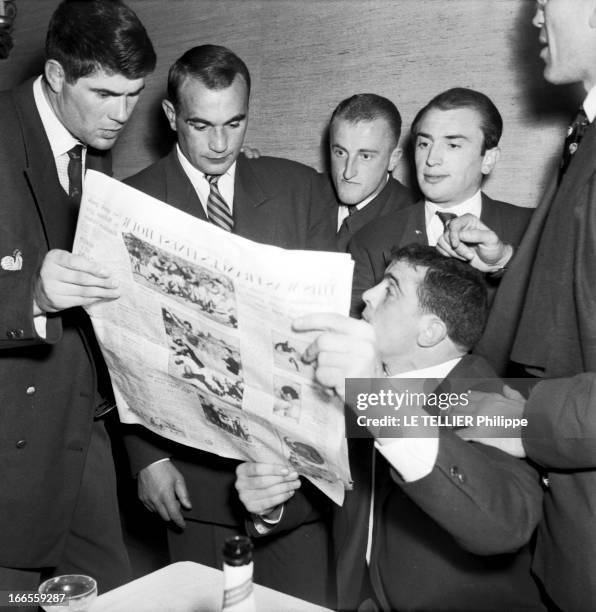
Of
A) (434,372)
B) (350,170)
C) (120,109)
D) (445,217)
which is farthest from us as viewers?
(350,170)

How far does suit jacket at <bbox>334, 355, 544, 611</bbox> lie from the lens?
101cm

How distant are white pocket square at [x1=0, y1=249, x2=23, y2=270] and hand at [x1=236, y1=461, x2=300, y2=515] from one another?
24.7 inches

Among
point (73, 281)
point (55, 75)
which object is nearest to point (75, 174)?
point (55, 75)

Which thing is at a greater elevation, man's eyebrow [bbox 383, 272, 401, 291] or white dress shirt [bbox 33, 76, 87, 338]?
white dress shirt [bbox 33, 76, 87, 338]

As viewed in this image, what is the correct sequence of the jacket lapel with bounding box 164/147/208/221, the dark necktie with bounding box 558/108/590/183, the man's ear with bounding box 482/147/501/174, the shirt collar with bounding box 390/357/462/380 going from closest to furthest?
the dark necktie with bounding box 558/108/590/183
the shirt collar with bounding box 390/357/462/380
the jacket lapel with bounding box 164/147/208/221
the man's ear with bounding box 482/147/501/174

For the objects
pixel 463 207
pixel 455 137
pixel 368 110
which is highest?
pixel 368 110

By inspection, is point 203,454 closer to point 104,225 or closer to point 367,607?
point 367,607

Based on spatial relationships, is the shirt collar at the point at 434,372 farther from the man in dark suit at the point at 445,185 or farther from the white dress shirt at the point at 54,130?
the white dress shirt at the point at 54,130

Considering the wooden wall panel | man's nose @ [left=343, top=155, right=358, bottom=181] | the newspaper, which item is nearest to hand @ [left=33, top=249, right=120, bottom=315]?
the newspaper

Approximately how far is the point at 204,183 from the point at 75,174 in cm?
43

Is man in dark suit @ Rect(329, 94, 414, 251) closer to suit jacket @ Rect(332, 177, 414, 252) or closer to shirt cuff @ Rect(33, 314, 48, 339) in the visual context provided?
suit jacket @ Rect(332, 177, 414, 252)

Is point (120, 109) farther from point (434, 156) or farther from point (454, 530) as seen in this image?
point (454, 530)

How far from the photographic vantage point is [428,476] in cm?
99

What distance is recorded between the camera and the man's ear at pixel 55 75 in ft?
5.25
